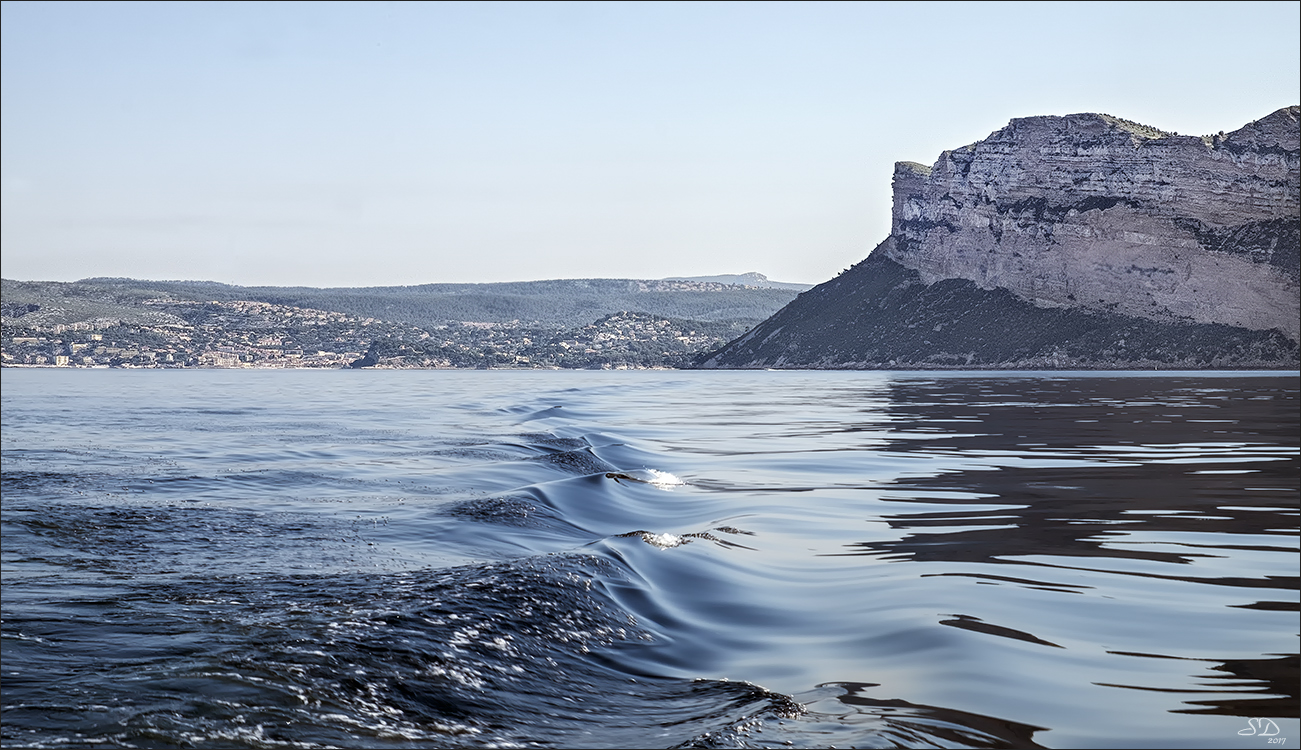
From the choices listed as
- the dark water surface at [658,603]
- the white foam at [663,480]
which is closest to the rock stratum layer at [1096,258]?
the dark water surface at [658,603]

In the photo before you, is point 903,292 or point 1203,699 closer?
point 1203,699

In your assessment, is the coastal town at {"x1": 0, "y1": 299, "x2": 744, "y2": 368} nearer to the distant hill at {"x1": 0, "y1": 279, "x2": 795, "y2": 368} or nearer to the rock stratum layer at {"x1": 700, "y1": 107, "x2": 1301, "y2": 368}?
the distant hill at {"x1": 0, "y1": 279, "x2": 795, "y2": 368}

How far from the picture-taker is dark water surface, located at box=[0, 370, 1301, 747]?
20.7 feet

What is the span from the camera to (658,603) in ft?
32.4

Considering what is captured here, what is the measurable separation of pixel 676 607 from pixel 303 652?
3.39 m

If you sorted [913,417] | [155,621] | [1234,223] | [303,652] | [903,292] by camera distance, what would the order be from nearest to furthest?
[303,652]
[155,621]
[913,417]
[1234,223]
[903,292]

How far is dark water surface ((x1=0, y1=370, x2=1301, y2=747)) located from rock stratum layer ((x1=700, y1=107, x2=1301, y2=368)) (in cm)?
10841

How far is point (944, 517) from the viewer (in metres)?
13.9

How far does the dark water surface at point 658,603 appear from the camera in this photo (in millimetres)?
6316

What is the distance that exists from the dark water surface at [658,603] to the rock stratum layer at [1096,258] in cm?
10841

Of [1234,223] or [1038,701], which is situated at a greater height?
[1234,223]

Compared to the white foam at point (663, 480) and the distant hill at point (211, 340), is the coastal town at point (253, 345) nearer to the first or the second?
the distant hill at point (211, 340)

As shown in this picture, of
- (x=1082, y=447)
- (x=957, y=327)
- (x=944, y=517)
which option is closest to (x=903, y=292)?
(x=957, y=327)

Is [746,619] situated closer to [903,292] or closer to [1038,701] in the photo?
[1038,701]
